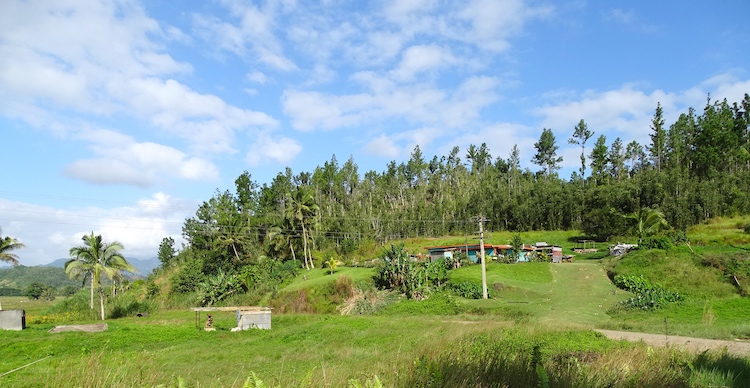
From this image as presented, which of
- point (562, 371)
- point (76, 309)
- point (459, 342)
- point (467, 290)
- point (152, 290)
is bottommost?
point (152, 290)

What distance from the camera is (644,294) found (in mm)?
26047

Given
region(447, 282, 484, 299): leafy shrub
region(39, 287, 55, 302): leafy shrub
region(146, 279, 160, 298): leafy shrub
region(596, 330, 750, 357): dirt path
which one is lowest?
region(39, 287, 55, 302): leafy shrub

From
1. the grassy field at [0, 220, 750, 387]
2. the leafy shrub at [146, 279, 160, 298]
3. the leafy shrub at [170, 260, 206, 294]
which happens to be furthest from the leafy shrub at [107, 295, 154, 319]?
the leafy shrub at [146, 279, 160, 298]

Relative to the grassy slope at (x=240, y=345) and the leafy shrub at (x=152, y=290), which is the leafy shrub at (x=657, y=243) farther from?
the leafy shrub at (x=152, y=290)

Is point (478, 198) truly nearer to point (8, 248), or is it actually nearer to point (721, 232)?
point (721, 232)

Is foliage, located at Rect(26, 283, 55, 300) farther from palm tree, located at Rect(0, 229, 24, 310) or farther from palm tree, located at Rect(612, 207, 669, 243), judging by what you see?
palm tree, located at Rect(612, 207, 669, 243)

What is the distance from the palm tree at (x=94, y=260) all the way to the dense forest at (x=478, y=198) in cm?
2123

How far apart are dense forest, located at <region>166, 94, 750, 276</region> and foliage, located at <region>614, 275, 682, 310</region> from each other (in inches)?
982

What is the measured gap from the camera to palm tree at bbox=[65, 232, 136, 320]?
1334 inches

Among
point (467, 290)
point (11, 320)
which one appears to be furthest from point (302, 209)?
point (11, 320)

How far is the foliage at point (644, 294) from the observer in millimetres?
24156

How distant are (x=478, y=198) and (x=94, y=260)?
59.1 meters

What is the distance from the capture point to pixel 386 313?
99.4 feet

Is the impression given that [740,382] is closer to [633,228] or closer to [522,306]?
[522,306]
